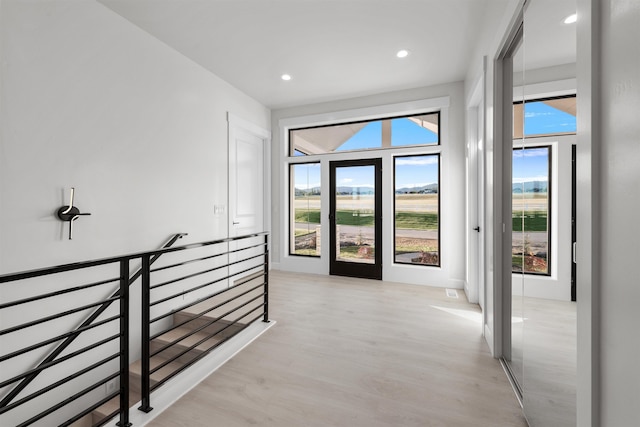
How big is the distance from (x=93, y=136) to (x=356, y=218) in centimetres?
344

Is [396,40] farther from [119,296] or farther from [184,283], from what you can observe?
[184,283]

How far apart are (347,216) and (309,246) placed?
861 millimetres

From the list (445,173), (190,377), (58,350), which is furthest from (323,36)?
(58,350)

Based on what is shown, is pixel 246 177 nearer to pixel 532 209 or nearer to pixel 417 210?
pixel 417 210

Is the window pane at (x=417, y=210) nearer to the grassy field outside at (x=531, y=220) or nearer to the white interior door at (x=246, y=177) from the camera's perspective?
the white interior door at (x=246, y=177)

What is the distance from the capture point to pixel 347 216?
4777 millimetres

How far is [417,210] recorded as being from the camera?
171 inches

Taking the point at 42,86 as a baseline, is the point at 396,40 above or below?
above

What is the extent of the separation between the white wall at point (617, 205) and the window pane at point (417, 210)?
11.4 feet

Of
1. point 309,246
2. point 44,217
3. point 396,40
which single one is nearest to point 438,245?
point 309,246

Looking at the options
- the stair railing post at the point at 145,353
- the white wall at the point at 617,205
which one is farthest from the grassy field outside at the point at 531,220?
the stair railing post at the point at 145,353

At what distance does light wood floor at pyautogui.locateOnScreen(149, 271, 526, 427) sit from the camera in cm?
165

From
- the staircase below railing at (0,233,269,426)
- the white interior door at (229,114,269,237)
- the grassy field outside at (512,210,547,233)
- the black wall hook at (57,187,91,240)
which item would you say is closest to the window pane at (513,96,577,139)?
the grassy field outside at (512,210,547,233)

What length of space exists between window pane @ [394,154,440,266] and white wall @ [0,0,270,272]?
8.97 ft
